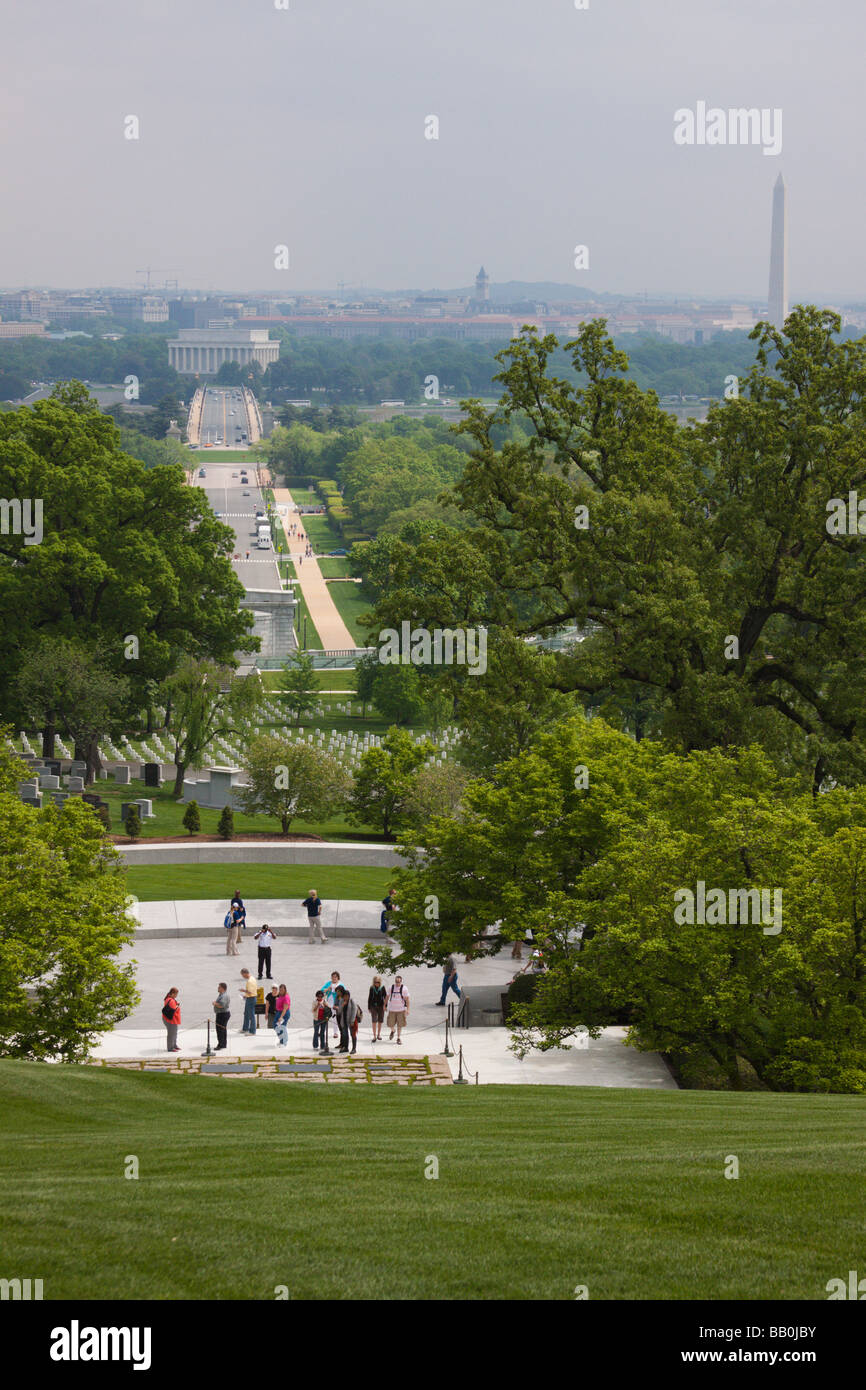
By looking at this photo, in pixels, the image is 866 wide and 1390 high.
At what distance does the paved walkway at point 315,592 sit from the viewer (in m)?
90.7

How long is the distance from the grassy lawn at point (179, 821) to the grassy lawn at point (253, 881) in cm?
451

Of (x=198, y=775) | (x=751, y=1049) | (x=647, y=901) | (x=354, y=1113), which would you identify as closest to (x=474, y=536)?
(x=647, y=901)

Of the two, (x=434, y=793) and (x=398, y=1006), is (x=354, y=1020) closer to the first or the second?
(x=398, y=1006)

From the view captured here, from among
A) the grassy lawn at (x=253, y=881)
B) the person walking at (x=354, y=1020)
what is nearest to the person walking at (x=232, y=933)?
the grassy lawn at (x=253, y=881)

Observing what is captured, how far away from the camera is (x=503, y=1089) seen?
1822 centimetres

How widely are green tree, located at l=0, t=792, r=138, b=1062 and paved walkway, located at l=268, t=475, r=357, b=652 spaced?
65.7 metres

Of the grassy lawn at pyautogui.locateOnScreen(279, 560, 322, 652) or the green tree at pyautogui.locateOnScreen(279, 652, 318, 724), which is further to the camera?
the grassy lawn at pyautogui.locateOnScreen(279, 560, 322, 652)

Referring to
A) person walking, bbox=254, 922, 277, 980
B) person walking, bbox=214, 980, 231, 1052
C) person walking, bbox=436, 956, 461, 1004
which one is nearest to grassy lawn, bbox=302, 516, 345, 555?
person walking, bbox=254, 922, 277, 980

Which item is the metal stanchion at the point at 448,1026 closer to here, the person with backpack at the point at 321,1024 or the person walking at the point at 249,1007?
the person with backpack at the point at 321,1024

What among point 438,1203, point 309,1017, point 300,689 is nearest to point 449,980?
point 309,1017

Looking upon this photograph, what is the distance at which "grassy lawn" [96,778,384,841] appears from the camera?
137 ft

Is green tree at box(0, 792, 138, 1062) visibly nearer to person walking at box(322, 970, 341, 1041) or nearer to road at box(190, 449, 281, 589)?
person walking at box(322, 970, 341, 1041)
